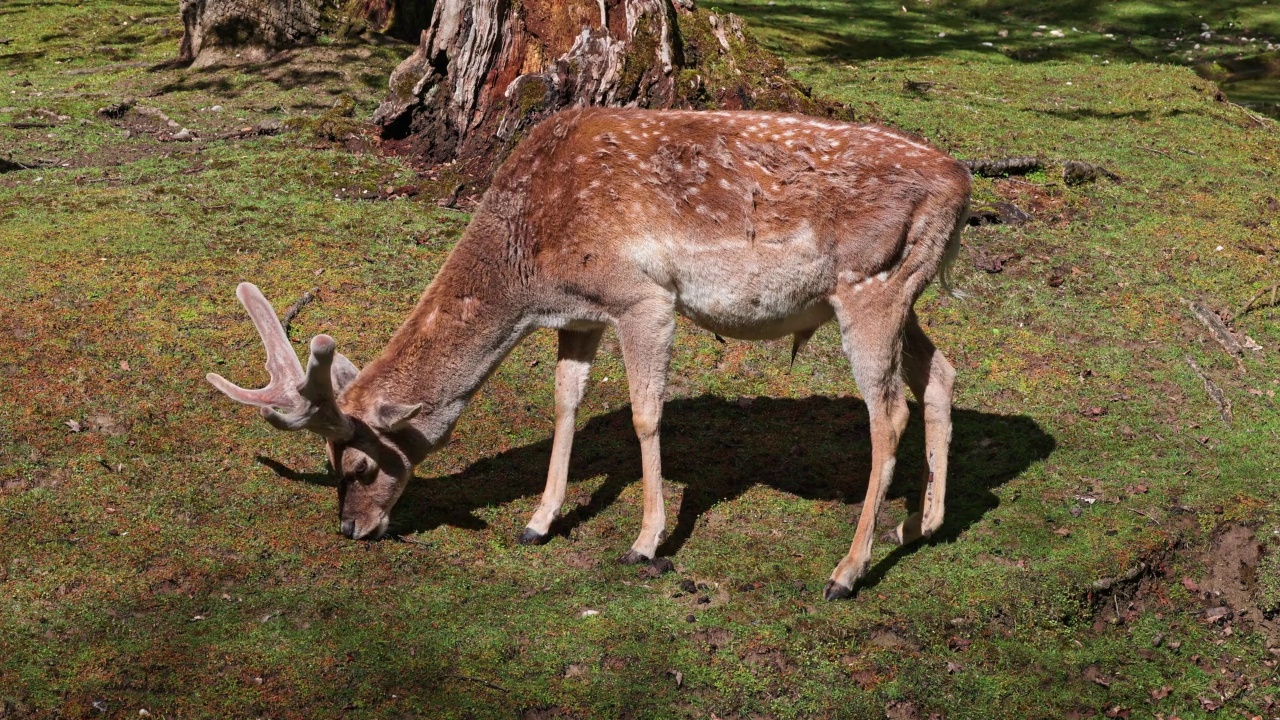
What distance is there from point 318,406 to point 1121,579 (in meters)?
4.40

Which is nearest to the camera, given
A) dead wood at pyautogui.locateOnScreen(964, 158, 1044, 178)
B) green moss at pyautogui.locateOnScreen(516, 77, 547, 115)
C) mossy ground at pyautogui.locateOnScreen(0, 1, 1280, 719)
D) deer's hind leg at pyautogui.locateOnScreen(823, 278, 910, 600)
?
mossy ground at pyautogui.locateOnScreen(0, 1, 1280, 719)

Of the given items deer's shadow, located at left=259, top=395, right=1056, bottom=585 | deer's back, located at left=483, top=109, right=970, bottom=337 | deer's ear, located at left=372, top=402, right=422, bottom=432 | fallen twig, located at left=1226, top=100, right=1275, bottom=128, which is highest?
deer's back, located at left=483, top=109, right=970, bottom=337

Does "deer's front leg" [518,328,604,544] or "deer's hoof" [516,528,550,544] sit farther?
"deer's front leg" [518,328,604,544]

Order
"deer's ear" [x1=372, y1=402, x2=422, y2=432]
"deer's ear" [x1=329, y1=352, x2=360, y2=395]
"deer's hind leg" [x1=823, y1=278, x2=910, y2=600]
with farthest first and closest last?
1. "deer's ear" [x1=329, y1=352, x2=360, y2=395]
2. "deer's hind leg" [x1=823, y1=278, x2=910, y2=600]
3. "deer's ear" [x1=372, y1=402, x2=422, y2=432]

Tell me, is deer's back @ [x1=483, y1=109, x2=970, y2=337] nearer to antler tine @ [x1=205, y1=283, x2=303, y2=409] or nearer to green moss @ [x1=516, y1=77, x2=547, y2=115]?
antler tine @ [x1=205, y1=283, x2=303, y2=409]

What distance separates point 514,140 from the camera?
412 inches

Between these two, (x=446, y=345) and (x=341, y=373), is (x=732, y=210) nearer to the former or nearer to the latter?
(x=446, y=345)

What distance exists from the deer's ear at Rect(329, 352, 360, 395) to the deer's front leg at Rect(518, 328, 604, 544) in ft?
3.87

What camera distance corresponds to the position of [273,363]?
19.5ft

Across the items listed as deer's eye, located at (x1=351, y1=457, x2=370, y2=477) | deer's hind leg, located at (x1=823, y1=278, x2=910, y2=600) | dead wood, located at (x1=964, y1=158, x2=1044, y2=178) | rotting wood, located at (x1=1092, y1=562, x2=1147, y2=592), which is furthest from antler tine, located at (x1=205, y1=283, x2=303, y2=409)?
dead wood, located at (x1=964, y1=158, x2=1044, y2=178)

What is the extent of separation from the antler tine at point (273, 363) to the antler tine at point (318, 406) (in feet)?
0.22

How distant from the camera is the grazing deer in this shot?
20.6ft

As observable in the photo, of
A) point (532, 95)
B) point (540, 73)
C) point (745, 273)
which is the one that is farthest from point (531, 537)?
point (540, 73)

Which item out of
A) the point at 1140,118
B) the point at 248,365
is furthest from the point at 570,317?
the point at 1140,118
